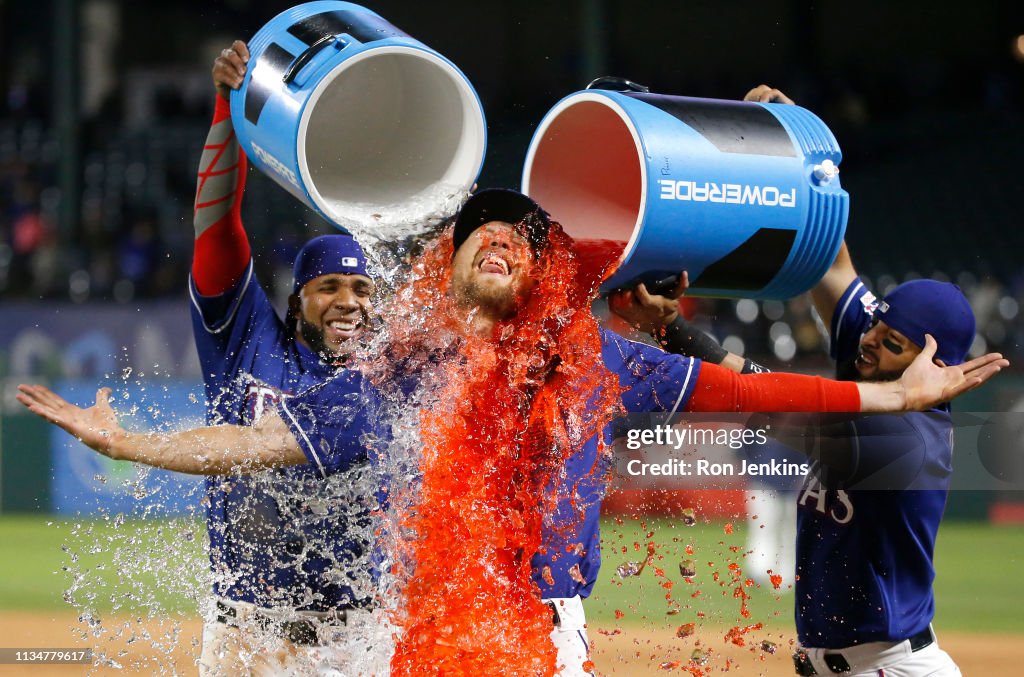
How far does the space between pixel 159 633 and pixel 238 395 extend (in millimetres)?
4260

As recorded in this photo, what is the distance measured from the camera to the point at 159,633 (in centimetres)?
825

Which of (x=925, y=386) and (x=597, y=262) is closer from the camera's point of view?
(x=925, y=386)

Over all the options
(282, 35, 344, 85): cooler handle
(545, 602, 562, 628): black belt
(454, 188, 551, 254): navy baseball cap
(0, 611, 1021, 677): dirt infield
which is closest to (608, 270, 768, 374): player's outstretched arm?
(454, 188, 551, 254): navy baseball cap

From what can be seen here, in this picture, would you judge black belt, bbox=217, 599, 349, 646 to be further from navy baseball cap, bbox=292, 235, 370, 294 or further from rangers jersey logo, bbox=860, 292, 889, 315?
rangers jersey logo, bbox=860, 292, 889, 315

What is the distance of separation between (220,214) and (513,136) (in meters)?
7.27

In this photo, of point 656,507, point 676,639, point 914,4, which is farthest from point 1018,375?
point 914,4

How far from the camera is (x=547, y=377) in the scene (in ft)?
12.5

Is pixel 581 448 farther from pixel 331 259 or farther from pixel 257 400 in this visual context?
pixel 331 259

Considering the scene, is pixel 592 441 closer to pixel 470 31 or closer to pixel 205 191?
pixel 205 191

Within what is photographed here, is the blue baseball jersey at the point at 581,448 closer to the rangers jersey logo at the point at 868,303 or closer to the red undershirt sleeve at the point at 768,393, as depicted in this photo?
the red undershirt sleeve at the point at 768,393

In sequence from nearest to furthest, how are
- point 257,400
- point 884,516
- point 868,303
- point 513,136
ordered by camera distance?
point 884,516 → point 257,400 → point 868,303 → point 513,136

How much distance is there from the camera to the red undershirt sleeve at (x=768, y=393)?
3834 mm

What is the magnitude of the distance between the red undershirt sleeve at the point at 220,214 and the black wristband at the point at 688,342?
5.22 feet

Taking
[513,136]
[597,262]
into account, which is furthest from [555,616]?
[513,136]
